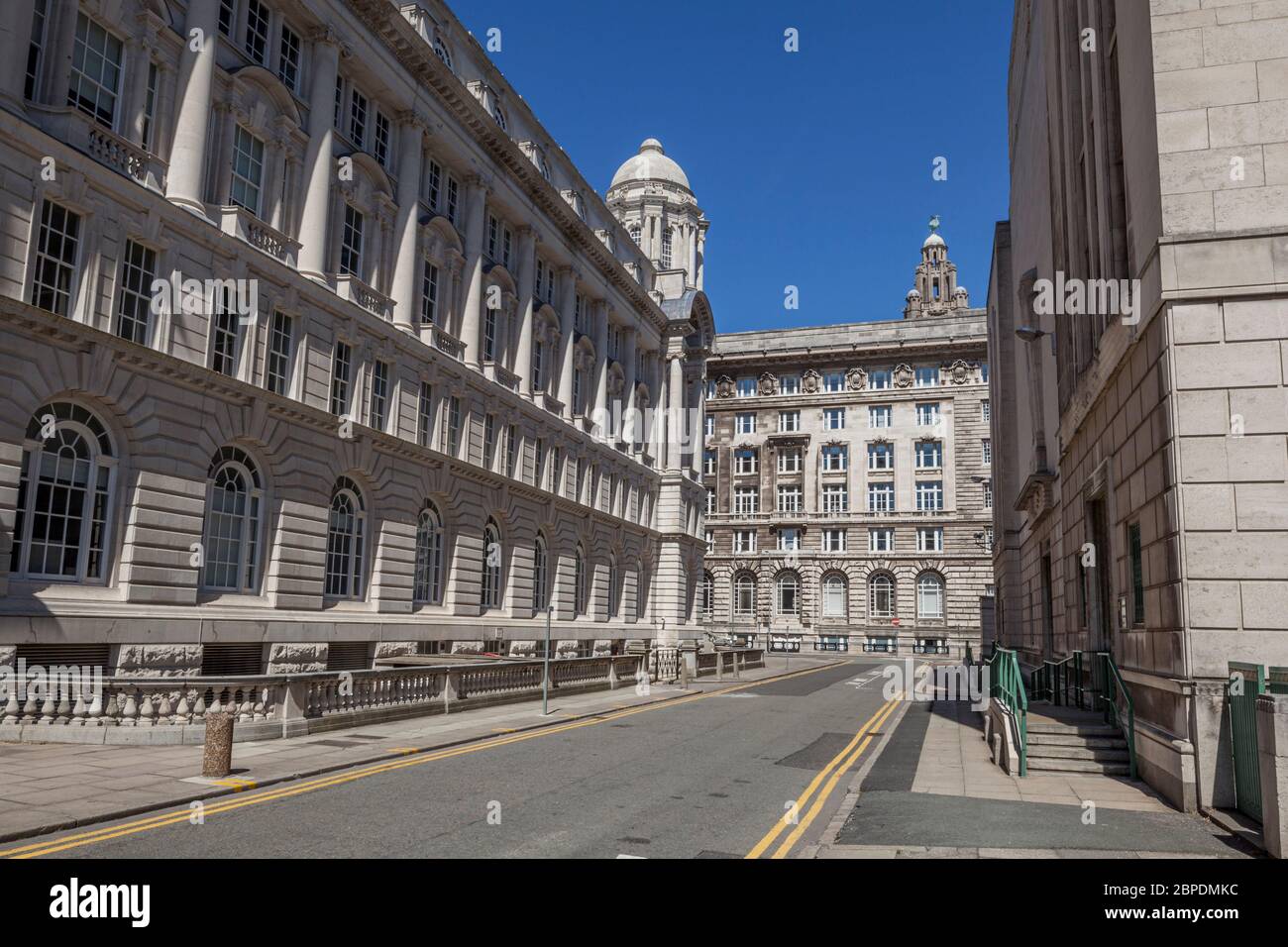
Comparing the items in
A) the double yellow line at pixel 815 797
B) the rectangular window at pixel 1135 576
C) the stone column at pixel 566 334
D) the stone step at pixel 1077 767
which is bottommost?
the double yellow line at pixel 815 797

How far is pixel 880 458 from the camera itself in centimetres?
8612

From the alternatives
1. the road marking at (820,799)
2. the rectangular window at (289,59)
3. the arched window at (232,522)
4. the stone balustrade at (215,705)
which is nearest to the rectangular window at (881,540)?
the road marking at (820,799)

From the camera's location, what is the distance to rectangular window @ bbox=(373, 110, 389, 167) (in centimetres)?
3244

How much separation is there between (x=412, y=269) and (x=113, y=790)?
76.8 ft

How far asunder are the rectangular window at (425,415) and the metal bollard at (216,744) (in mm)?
20446

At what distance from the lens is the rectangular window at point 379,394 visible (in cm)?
3040

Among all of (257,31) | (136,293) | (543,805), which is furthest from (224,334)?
(543,805)

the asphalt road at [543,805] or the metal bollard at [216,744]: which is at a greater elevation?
the metal bollard at [216,744]

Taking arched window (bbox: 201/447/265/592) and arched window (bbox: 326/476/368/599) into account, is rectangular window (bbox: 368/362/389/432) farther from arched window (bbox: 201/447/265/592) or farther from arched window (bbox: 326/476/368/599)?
arched window (bbox: 201/447/265/592)

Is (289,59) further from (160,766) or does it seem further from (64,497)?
(160,766)

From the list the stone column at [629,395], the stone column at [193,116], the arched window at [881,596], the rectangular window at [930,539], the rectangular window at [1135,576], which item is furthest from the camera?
the arched window at [881,596]

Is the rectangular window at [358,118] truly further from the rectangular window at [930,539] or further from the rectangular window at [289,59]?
the rectangular window at [930,539]

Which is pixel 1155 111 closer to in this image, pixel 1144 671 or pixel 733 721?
pixel 1144 671
